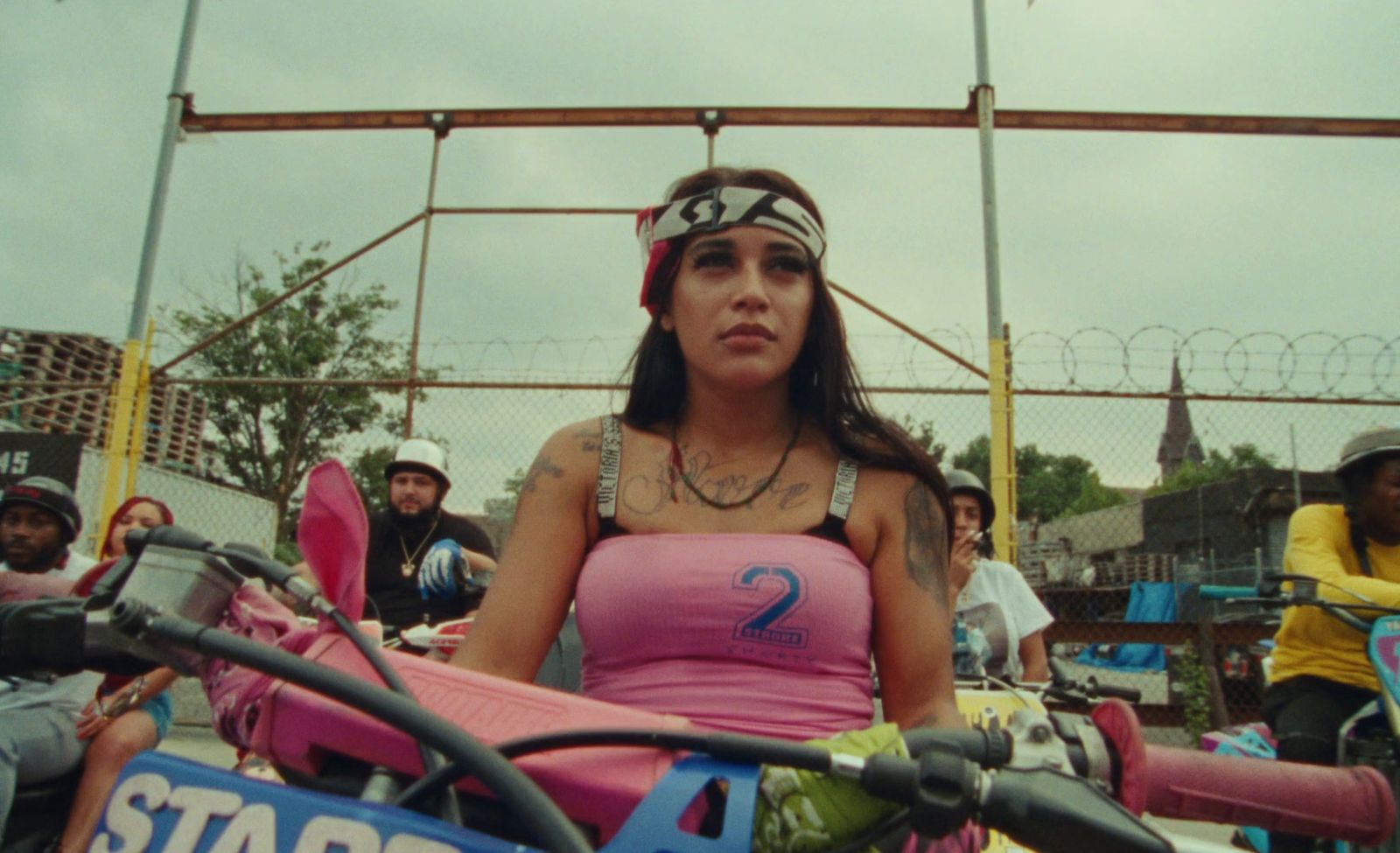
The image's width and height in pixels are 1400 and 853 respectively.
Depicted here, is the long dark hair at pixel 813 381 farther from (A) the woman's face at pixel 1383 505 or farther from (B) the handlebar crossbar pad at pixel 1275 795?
(A) the woman's face at pixel 1383 505

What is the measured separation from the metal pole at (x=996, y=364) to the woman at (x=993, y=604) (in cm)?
104

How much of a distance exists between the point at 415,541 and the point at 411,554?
0.09 m

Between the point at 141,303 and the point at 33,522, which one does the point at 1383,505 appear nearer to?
the point at 33,522

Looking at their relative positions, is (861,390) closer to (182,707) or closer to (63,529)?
(63,529)

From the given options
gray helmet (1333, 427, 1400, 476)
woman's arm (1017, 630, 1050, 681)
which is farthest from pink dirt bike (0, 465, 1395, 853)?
woman's arm (1017, 630, 1050, 681)

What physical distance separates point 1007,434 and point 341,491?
5877 mm

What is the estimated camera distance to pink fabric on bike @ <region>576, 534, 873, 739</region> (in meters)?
1.40

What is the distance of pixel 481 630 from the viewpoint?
1.57m

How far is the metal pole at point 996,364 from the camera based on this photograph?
608 cm

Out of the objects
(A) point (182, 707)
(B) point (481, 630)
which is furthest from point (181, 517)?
(B) point (481, 630)

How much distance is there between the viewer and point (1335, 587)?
336cm

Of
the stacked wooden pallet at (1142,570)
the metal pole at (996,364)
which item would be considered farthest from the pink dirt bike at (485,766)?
the stacked wooden pallet at (1142,570)

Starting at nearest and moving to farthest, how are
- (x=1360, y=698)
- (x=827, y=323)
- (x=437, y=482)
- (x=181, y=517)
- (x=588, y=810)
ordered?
(x=588, y=810) → (x=827, y=323) → (x=1360, y=698) → (x=437, y=482) → (x=181, y=517)

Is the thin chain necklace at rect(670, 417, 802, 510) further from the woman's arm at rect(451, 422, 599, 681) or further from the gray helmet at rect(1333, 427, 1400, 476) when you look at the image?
the gray helmet at rect(1333, 427, 1400, 476)
